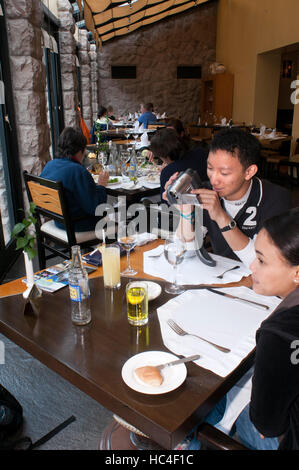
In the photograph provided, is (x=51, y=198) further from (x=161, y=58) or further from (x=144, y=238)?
(x=161, y=58)

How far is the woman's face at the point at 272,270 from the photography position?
94 centimetres

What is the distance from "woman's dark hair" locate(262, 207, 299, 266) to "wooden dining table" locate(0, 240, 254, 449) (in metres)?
0.31

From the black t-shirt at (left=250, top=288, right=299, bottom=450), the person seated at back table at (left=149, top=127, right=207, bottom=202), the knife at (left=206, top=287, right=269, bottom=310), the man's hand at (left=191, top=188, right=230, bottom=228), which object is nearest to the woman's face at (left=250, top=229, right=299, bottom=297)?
the black t-shirt at (left=250, top=288, right=299, bottom=450)

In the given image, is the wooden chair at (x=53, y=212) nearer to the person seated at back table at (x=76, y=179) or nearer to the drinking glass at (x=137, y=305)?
the person seated at back table at (x=76, y=179)

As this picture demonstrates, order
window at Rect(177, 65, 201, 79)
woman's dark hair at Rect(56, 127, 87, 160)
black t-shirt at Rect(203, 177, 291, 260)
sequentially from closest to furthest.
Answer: black t-shirt at Rect(203, 177, 291, 260)
woman's dark hair at Rect(56, 127, 87, 160)
window at Rect(177, 65, 201, 79)

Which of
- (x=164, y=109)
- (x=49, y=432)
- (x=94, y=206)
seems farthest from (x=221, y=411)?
(x=164, y=109)

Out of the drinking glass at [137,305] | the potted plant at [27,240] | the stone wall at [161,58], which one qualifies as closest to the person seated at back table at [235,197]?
the drinking glass at [137,305]

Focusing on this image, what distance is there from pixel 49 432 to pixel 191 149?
7.44 feet

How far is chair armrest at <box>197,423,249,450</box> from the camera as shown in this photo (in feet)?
2.75

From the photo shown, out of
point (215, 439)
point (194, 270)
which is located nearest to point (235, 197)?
point (194, 270)

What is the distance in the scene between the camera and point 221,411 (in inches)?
42.4

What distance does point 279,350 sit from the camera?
0.81m

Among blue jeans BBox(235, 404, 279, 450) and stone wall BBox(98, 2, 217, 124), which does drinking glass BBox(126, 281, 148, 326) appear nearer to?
blue jeans BBox(235, 404, 279, 450)
